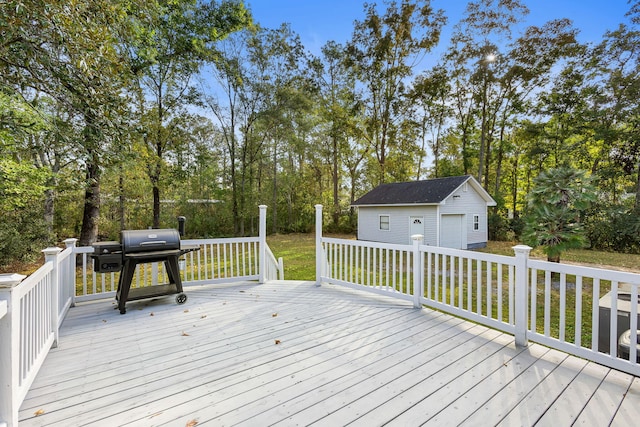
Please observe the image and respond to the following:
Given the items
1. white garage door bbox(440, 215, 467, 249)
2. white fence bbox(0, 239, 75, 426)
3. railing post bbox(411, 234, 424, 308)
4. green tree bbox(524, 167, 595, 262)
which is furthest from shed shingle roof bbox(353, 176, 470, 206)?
white fence bbox(0, 239, 75, 426)

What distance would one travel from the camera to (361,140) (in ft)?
62.5

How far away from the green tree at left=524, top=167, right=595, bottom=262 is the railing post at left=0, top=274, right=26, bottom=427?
861 centimetres

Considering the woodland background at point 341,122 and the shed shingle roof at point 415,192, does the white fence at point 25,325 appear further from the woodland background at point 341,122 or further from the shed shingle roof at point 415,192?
the shed shingle roof at point 415,192

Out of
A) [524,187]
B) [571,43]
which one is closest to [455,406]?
[571,43]

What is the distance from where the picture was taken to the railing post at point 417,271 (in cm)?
349

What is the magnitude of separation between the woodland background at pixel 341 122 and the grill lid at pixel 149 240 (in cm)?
383

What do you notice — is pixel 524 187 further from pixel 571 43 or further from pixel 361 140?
pixel 361 140

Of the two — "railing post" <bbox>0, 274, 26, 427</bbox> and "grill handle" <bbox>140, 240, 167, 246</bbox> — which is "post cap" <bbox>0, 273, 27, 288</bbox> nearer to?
"railing post" <bbox>0, 274, 26, 427</bbox>

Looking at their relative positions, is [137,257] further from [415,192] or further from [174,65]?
[415,192]

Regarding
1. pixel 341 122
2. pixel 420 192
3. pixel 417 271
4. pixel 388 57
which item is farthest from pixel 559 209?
pixel 388 57

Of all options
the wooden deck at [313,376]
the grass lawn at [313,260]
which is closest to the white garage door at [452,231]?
the grass lawn at [313,260]

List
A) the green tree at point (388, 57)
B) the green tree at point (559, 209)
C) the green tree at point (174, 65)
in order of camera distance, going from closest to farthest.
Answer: the green tree at point (559, 209)
the green tree at point (174, 65)
the green tree at point (388, 57)

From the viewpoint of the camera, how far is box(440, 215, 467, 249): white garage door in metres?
12.4

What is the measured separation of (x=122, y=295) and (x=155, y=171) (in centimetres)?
806
